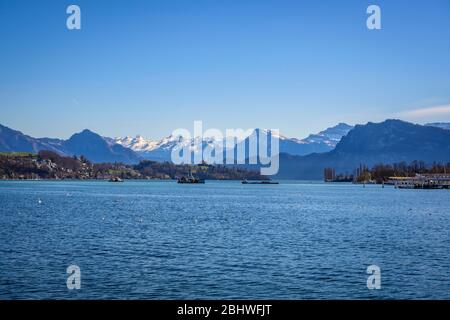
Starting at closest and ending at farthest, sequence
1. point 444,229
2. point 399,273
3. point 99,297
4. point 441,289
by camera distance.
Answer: point 99,297, point 441,289, point 399,273, point 444,229

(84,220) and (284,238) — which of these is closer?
(284,238)

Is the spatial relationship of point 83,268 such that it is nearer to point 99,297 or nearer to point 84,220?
point 99,297

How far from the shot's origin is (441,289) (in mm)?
42875

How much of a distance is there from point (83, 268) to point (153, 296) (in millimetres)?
13677

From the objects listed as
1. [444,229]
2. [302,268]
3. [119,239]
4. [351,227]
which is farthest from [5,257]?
[444,229]

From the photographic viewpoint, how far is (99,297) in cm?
4009

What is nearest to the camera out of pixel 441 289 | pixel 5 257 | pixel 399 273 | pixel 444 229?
pixel 441 289
